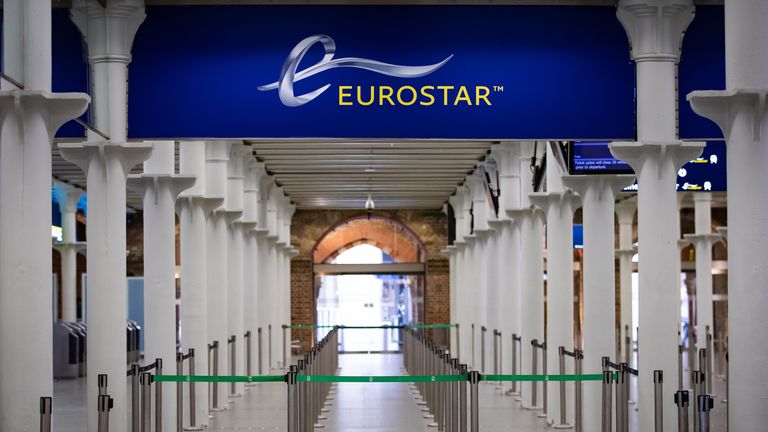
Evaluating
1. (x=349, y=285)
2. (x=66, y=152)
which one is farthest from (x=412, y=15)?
(x=349, y=285)

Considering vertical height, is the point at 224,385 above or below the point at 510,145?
below

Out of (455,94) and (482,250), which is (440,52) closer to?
(455,94)

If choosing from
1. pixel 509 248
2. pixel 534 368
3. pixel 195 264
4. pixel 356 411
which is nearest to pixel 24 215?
pixel 195 264

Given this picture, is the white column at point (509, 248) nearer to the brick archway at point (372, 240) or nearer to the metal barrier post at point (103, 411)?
the metal barrier post at point (103, 411)

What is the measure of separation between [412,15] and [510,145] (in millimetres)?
10549

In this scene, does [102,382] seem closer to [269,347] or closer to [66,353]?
[66,353]

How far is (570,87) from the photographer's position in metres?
12.1

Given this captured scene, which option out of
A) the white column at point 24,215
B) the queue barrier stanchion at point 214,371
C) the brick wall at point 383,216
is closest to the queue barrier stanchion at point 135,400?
the white column at point 24,215

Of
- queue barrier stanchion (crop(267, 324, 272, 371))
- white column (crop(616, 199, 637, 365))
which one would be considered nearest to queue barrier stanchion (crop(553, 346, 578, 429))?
white column (crop(616, 199, 637, 365))

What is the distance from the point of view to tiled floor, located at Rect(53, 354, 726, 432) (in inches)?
664

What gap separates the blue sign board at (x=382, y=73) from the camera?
1193 cm

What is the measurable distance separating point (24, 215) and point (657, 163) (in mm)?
5934

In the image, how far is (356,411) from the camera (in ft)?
62.8

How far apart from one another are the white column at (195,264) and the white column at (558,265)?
468cm
